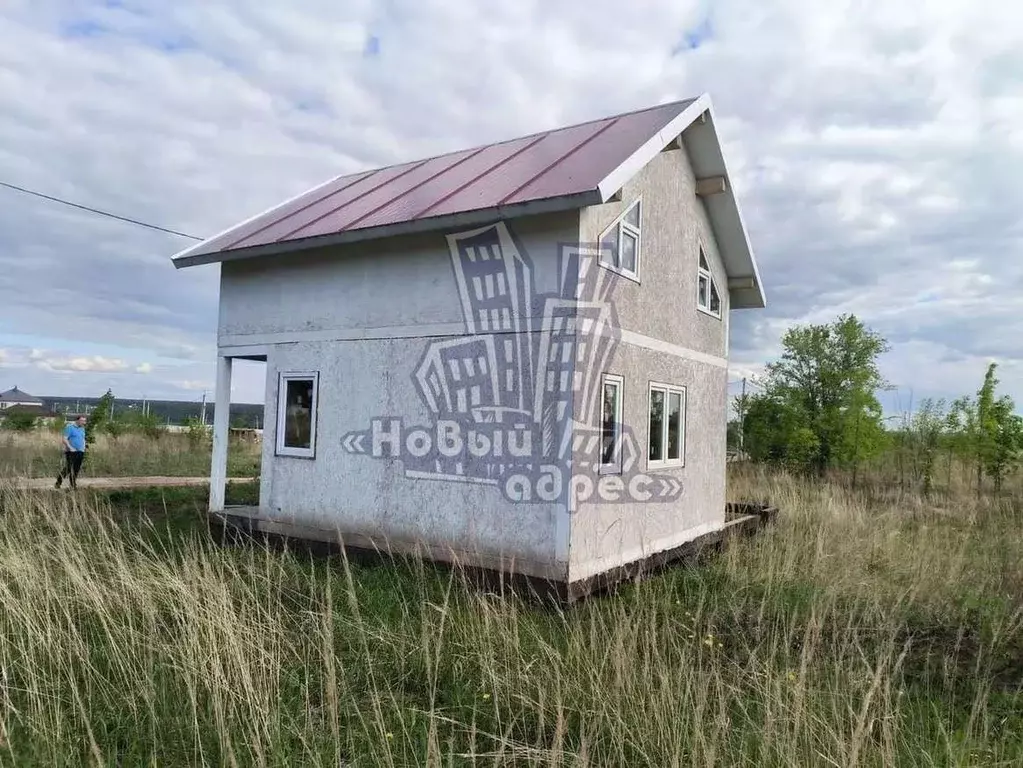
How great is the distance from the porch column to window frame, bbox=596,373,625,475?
580cm

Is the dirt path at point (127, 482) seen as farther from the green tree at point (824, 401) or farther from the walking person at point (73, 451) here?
the green tree at point (824, 401)

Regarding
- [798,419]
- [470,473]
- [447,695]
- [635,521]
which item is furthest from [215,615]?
[798,419]

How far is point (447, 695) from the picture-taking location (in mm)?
4668

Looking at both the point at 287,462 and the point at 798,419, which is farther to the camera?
the point at 798,419

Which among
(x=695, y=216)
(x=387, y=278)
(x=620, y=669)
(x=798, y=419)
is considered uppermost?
(x=695, y=216)

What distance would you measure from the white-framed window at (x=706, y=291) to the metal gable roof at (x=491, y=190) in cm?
75

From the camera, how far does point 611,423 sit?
773cm

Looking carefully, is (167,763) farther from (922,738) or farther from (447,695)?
(922,738)

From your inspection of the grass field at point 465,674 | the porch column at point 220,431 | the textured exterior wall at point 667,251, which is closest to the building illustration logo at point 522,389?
the textured exterior wall at point 667,251

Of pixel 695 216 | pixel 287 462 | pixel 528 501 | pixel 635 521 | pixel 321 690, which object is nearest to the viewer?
pixel 321 690

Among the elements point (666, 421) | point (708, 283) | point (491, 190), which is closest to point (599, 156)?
point (491, 190)

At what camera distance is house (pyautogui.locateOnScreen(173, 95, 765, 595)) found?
7.14 meters

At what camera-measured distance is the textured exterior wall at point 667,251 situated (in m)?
8.08

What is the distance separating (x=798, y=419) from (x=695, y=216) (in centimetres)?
1005
